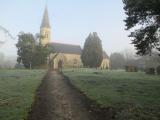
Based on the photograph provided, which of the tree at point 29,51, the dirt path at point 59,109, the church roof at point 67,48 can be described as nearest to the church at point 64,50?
the church roof at point 67,48

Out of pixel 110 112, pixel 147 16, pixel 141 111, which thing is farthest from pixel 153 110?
pixel 147 16

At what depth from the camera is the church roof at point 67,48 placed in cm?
10229

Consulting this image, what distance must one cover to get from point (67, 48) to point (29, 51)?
37.4 m

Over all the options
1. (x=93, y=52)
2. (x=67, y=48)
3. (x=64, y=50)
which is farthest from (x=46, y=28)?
(x=93, y=52)

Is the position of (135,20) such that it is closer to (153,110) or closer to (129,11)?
(129,11)

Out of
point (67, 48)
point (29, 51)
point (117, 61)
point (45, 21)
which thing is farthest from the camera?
point (117, 61)

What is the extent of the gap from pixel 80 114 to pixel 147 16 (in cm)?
1469

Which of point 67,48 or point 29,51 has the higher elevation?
point 67,48

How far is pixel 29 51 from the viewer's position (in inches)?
2758

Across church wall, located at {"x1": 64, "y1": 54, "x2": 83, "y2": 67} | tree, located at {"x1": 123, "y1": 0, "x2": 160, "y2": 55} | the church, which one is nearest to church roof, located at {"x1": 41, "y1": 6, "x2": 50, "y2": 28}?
the church

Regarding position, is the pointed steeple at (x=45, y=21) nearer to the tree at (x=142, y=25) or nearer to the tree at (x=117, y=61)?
the tree at (x=117, y=61)

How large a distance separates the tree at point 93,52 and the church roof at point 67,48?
1888 centimetres

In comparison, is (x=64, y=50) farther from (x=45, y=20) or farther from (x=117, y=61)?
(x=117, y=61)

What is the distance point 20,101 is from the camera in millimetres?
16234
